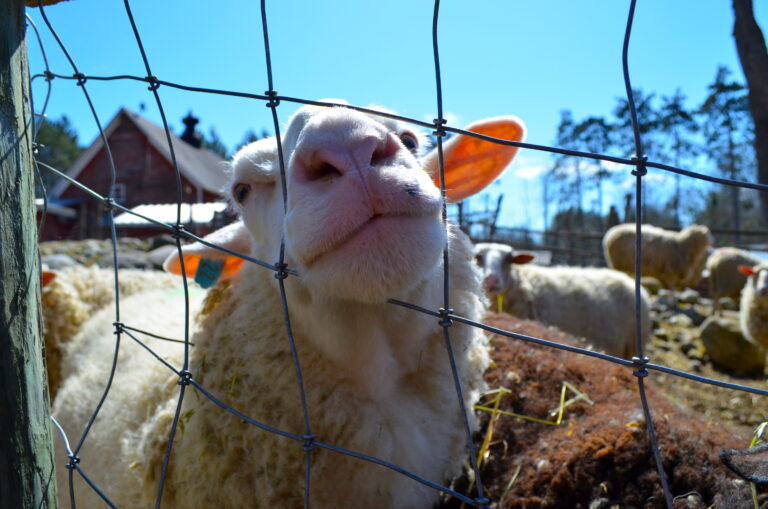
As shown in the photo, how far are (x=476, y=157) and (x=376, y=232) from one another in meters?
0.89

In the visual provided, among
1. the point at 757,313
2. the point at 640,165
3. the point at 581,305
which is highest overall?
the point at 640,165

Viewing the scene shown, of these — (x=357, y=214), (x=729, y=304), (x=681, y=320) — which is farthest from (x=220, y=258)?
(x=729, y=304)

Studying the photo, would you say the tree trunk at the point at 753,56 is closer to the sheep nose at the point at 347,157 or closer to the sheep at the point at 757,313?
the sheep nose at the point at 347,157

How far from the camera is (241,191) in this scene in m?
2.12

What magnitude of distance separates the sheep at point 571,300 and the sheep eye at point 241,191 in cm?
485

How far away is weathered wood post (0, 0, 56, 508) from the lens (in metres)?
1.13

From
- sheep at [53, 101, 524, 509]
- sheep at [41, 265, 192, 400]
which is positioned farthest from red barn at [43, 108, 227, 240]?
sheep at [53, 101, 524, 509]

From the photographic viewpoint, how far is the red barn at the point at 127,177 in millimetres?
21734

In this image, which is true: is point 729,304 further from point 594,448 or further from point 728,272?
point 594,448

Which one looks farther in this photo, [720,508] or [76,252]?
[76,252]

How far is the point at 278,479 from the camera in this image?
1.68 m

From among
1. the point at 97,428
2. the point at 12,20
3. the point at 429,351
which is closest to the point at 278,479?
Answer: the point at 429,351

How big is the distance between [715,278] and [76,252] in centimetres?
1571

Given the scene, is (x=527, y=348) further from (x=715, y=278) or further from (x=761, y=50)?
(x=715, y=278)
